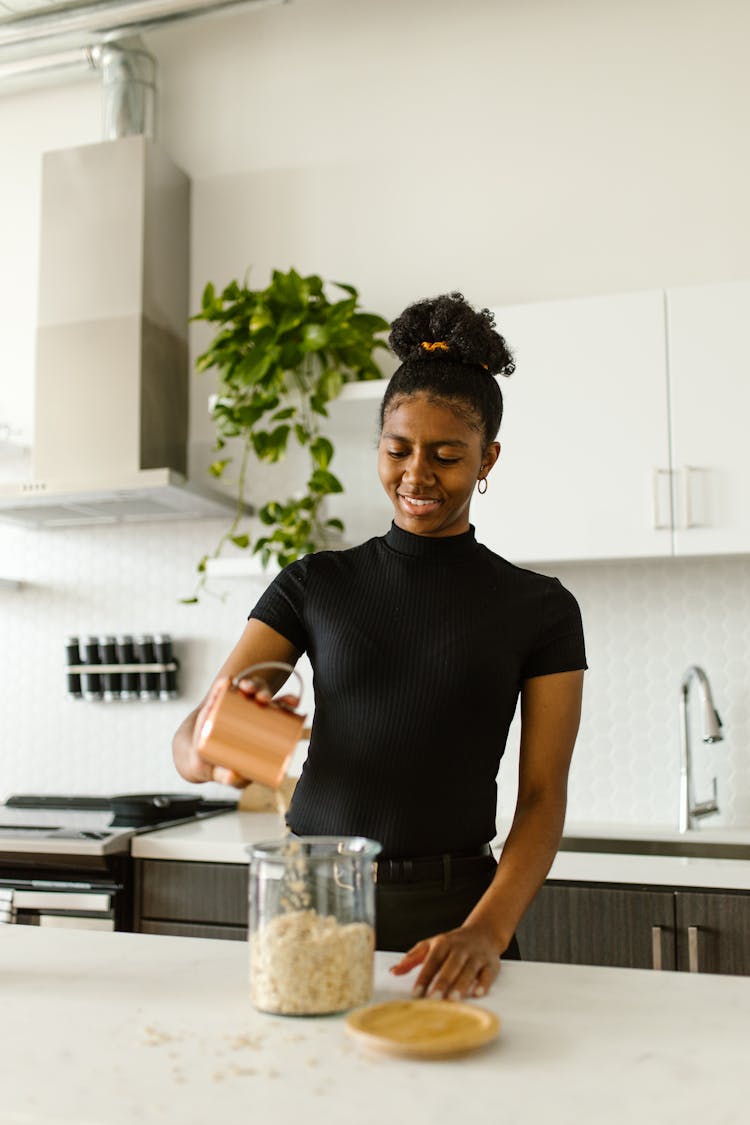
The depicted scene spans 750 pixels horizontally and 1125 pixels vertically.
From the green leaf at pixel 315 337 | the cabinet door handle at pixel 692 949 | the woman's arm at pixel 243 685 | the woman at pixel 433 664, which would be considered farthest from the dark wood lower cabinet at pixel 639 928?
the green leaf at pixel 315 337

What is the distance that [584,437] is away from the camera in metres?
2.65

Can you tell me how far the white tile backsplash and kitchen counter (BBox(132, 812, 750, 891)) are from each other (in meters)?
0.34

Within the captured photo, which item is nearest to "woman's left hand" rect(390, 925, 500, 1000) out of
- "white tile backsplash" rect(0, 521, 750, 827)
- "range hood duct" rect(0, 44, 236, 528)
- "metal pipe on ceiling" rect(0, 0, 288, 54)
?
"white tile backsplash" rect(0, 521, 750, 827)

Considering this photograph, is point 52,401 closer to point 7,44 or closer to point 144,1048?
point 7,44

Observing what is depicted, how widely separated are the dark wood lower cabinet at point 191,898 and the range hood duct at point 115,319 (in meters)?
1.03

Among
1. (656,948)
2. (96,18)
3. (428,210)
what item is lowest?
(656,948)

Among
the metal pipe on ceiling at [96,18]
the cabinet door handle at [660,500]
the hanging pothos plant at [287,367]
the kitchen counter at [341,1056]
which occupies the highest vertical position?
the metal pipe on ceiling at [96,18]

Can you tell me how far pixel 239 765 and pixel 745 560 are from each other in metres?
2.01

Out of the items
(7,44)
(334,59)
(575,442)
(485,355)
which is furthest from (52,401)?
(485,355)

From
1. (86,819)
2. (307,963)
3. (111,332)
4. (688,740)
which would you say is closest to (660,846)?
(688,740)

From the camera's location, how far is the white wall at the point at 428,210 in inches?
116

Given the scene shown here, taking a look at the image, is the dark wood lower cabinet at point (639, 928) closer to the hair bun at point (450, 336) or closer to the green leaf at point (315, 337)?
the hair bun at point (450, 336)

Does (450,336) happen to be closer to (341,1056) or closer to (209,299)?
(341,1056)

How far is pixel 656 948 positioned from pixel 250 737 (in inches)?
56.3
